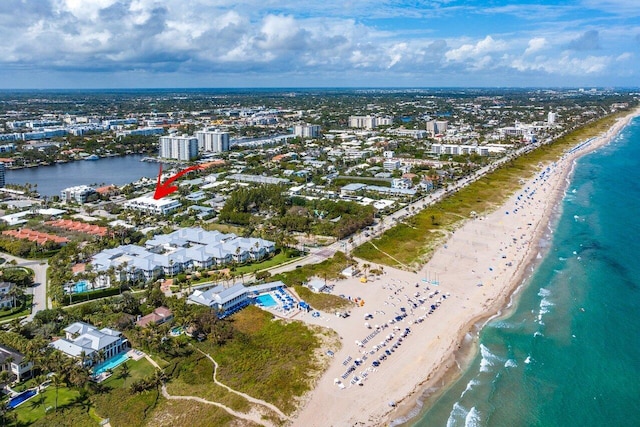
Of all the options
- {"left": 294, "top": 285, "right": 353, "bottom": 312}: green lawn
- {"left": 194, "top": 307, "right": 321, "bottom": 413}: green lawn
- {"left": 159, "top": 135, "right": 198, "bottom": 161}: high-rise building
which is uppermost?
{"left": 159, "top": 135, "right": 198, "bottom": 161}: high-rise building

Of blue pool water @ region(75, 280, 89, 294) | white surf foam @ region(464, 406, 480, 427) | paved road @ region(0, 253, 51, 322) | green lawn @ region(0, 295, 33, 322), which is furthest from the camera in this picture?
blue pool water @ region(75, 280, 89, 294)

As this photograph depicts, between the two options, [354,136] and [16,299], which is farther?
[354,136]

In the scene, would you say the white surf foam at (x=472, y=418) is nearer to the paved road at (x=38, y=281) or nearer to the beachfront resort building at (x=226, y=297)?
the beachfront resort building at (x=226, y=297)

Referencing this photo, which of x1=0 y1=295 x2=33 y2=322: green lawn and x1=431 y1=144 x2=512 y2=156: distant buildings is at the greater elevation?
x1=431 y1=144 x2=512 y2=156: distant buildings

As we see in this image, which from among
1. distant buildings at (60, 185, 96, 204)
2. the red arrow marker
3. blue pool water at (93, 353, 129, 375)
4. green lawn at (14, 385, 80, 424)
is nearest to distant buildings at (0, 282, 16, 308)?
blue pool water at (93, 353, 129, 375)

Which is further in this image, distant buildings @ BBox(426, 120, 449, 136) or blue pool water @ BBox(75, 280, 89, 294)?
distant buildings @ BBox(426, 120, 449, 136)

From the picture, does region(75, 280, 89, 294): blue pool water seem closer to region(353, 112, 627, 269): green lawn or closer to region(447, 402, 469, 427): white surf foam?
region(353, 112, 627, 269): green lawn

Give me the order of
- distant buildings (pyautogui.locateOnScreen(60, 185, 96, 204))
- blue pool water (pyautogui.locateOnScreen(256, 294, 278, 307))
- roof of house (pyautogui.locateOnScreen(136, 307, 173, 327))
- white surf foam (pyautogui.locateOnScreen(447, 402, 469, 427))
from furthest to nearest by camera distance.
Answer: distant buildings (pyautogui.locateOnScreen(60, 185, 96, 204))
blue pool water (pyautogui.locateOnScreen(256, 294, 278, 307))
roof of house (pyautogui.locateOnScreen(136, 307, 173, 327))
white surf foam (pyautogui.locateOnScreen(447, 402, 469, 427))

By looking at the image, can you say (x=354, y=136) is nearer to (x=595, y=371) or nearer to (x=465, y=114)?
(x=465, y=114)

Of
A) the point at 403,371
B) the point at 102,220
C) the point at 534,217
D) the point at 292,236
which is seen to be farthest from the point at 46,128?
the point at 403,371
